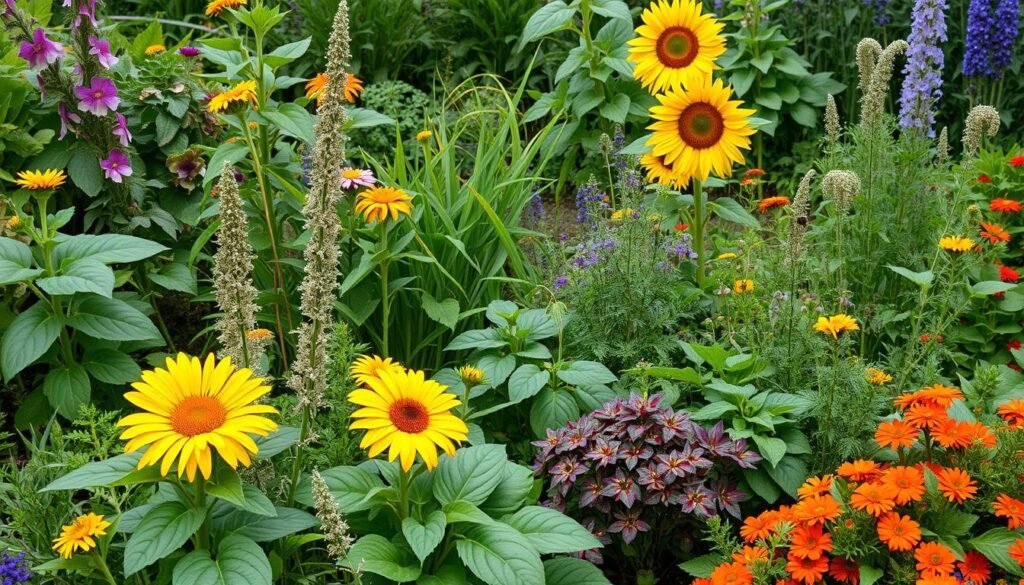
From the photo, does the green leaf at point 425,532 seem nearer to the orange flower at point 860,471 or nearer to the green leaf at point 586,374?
the green leaf at point 586,374

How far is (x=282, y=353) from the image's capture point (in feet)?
11.6

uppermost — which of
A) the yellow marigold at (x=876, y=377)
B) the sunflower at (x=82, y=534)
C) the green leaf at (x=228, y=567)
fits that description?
the yellow marigold at (x=876, y=377)

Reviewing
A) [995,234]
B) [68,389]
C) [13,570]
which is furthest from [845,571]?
[68,389]

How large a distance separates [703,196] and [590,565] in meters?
1.68

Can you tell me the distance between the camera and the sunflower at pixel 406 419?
2078mm

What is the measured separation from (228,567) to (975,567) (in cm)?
173

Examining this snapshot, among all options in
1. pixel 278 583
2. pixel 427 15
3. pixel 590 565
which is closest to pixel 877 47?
pixel 590 565

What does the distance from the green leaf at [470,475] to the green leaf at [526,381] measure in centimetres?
46

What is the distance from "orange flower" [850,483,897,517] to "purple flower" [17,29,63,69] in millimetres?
2853

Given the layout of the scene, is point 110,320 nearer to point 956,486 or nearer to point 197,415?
point 197,415

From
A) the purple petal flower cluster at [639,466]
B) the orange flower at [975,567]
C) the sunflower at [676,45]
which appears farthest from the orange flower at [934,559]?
the sunflower at [676,45]

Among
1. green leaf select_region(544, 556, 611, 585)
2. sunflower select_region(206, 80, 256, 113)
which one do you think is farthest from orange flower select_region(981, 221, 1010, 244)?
sunflower select_region(206, 80, 256, 113)

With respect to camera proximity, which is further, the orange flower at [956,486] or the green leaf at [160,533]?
the orange flower at [956,486]

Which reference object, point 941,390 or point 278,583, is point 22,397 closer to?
point 278,583
